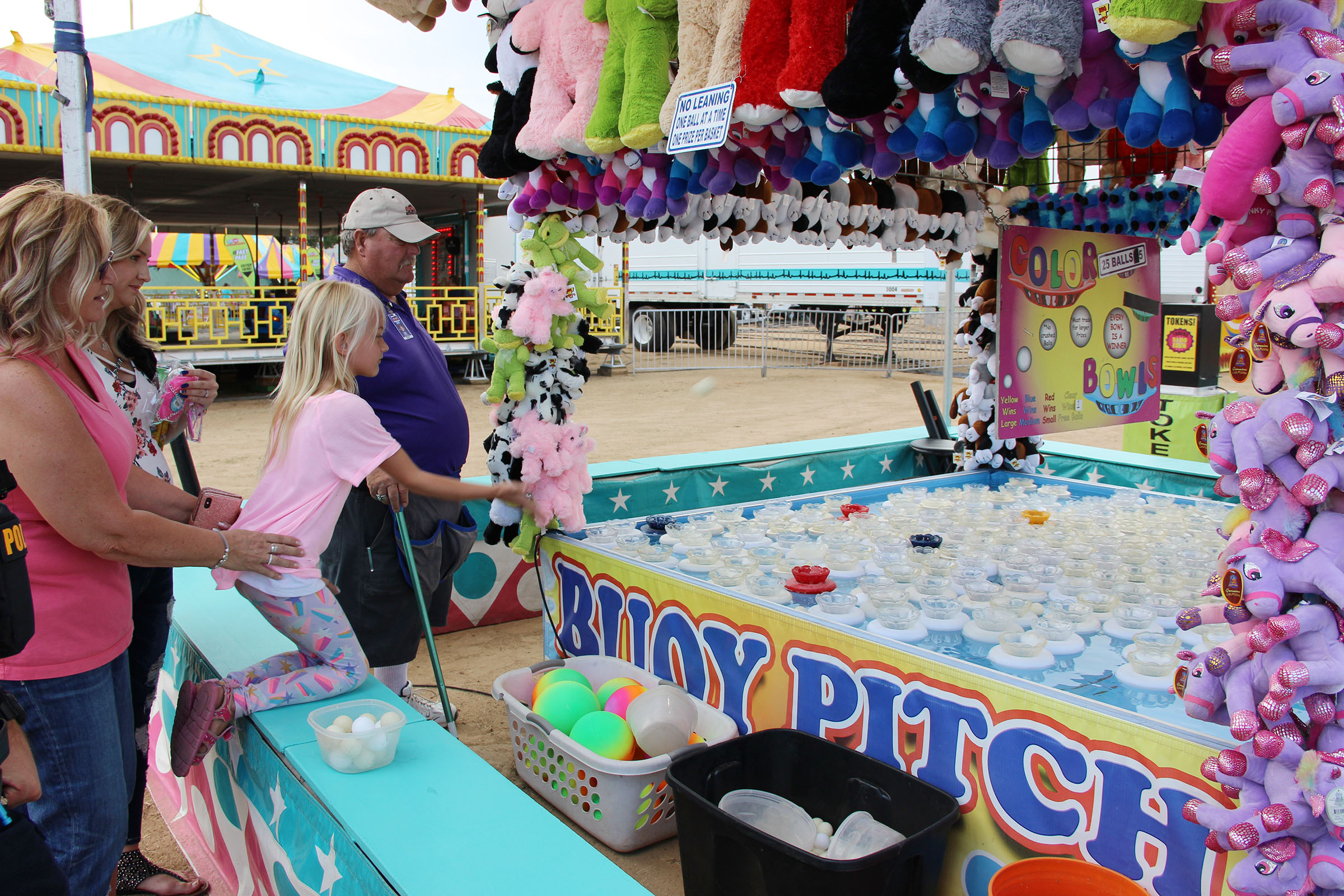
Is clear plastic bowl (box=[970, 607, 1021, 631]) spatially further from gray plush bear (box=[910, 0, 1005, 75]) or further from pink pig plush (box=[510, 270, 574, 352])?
pink pig plush (box=[510, 270, 574, 352])

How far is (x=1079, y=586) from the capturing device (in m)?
2.93

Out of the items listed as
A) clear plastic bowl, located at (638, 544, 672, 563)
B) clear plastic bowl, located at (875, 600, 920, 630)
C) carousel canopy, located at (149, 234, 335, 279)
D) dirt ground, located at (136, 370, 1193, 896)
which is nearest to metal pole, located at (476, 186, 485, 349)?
dirt ground, located at (136, 370, 1193, 896)

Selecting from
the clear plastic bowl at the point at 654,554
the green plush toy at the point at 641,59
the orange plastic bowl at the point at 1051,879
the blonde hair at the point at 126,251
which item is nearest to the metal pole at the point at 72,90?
the blonde hair at the point at 126,251

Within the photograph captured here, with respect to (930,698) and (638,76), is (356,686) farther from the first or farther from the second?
(638,76)

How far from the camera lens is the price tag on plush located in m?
2.47

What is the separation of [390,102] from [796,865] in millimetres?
13214

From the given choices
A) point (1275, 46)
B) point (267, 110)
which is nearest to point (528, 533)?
point (1275, 46)

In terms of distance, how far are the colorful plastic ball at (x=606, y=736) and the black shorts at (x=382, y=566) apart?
0.72 meters

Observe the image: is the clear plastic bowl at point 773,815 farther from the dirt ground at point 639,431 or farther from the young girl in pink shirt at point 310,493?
the young girl in pink shirt at point 310,493

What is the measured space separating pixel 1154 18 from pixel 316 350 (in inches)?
74.5

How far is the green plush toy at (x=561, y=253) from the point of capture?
3547 millimetres

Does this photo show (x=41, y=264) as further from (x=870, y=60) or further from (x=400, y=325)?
(x=870, y=60)

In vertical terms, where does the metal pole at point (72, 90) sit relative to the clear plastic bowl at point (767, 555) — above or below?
above

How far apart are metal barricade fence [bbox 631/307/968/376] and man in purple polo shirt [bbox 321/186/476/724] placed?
13.6 meters
